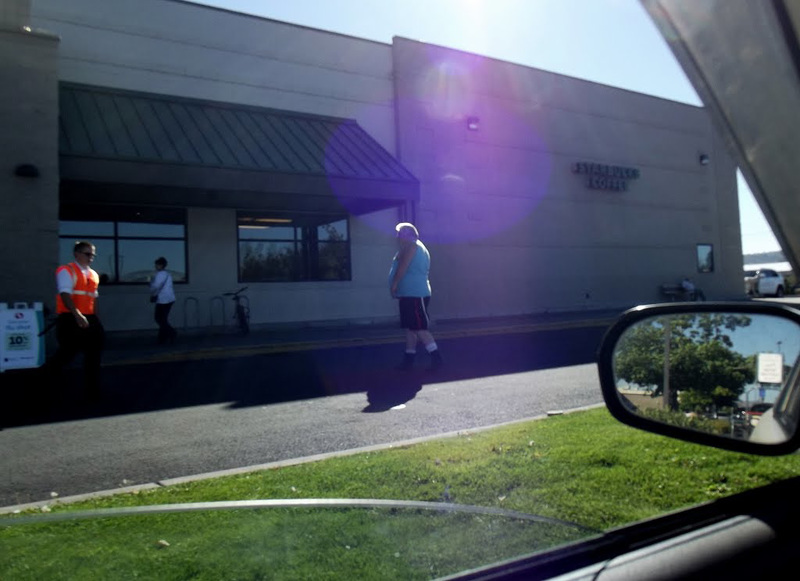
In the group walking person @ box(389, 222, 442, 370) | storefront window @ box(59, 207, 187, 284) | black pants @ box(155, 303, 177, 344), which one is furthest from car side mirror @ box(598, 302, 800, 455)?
storefront window @ box(59, 207, 187, 284)

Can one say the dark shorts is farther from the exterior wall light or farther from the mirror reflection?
the mirror reflection

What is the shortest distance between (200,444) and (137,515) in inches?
85.0

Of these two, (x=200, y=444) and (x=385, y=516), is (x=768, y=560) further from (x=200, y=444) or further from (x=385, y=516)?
(x=200, y=444)

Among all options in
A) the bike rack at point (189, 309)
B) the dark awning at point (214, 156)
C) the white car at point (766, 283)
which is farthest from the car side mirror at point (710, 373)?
the white car at point (766, 283)

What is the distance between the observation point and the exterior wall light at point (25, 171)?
11570 mm

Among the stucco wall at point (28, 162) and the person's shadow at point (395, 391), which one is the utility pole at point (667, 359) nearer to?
the person's shadow at point (395, 391)

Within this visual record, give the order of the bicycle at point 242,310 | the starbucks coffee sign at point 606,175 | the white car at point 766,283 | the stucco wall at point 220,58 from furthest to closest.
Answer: the white car at point 766,283 < the starbucks coffee sign at point 606,175 < the bicycle at point 242,310 < the stucco wall at point 220,58

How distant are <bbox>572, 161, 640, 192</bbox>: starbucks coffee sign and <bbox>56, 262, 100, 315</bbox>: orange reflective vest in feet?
61.2

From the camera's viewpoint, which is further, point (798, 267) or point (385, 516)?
point (385, 516)

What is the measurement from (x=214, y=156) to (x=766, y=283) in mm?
29221

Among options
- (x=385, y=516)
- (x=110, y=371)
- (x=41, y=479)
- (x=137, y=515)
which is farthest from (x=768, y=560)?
(x=110, y=371)

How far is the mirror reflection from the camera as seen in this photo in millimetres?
1982

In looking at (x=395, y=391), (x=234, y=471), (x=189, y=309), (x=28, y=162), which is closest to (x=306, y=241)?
(x=189, y=309)

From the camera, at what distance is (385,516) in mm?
3578
